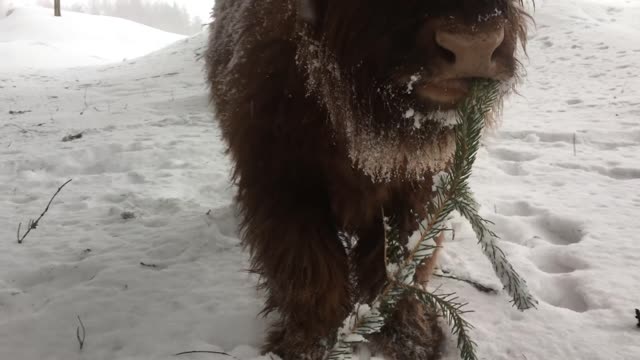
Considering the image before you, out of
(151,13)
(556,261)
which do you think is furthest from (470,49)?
(151,13)

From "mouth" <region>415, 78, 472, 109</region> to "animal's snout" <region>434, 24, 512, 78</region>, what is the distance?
0.03 m

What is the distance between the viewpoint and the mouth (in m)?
1.25

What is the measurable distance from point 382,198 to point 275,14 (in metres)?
0.77

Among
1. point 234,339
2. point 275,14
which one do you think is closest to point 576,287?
point 234,339

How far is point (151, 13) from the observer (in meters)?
81.1

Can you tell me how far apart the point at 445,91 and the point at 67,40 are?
27.4 metres

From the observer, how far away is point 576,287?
2.18 meters

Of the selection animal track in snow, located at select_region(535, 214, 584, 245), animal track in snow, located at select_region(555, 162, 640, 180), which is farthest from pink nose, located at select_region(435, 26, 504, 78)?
animal track in snow, located at select_region(555, 162, 640, 180)

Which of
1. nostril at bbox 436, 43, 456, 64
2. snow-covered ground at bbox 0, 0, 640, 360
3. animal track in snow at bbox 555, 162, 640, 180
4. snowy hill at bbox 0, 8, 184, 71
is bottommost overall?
snowy hill at bbox 0, 8, 184, 71

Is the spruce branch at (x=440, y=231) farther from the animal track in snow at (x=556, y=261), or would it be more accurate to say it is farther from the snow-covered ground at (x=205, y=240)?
the animal track in snow at (x=556, y=261)

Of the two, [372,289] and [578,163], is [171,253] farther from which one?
[578,163]

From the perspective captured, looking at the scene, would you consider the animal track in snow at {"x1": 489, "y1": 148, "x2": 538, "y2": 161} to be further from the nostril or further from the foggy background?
the foggy background

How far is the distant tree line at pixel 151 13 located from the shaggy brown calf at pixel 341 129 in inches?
3116

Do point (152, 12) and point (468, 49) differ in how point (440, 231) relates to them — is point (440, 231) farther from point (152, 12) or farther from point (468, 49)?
point (152, 12)
